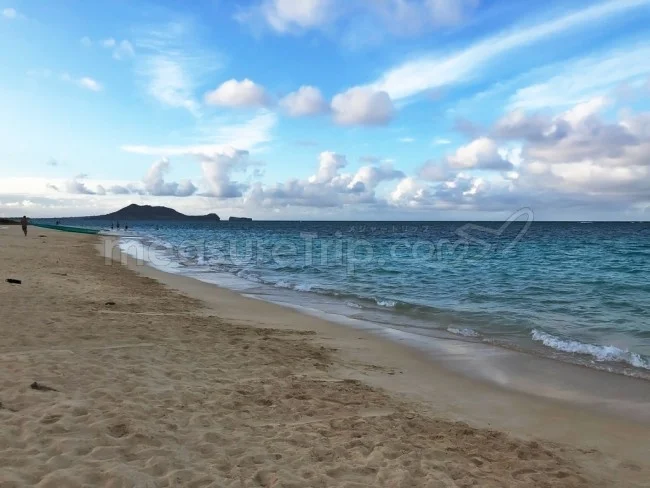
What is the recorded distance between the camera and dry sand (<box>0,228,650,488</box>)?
4.32 m

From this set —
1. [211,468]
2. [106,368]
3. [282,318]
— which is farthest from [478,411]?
[282,318]

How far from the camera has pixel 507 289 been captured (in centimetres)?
1959

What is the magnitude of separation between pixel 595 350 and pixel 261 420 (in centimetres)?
801

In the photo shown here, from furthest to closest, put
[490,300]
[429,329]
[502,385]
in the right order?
[490,300]
[429,329]
[502,385]

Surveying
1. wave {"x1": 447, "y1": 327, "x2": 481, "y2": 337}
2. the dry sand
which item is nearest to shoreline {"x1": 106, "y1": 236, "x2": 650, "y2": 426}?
wave {"x1": 447, "y1": 327, "x2": 481, "y2": 337}

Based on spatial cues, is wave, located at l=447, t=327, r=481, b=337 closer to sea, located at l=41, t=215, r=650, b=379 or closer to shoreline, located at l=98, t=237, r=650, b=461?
sea, located at l=41, t=215, r=650, b=379

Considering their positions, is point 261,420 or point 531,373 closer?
point 261,420

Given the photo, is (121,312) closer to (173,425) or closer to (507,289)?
(173,425)

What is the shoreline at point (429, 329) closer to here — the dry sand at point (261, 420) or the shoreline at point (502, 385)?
the shoreline at point (502, 385)

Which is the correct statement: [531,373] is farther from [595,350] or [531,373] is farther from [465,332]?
[465,332]

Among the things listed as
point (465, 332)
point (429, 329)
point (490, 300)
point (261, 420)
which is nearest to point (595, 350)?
point (465, 332)

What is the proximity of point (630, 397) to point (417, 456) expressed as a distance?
467 centimetres

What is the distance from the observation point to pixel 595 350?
396 inches

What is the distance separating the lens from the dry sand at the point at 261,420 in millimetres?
4320
